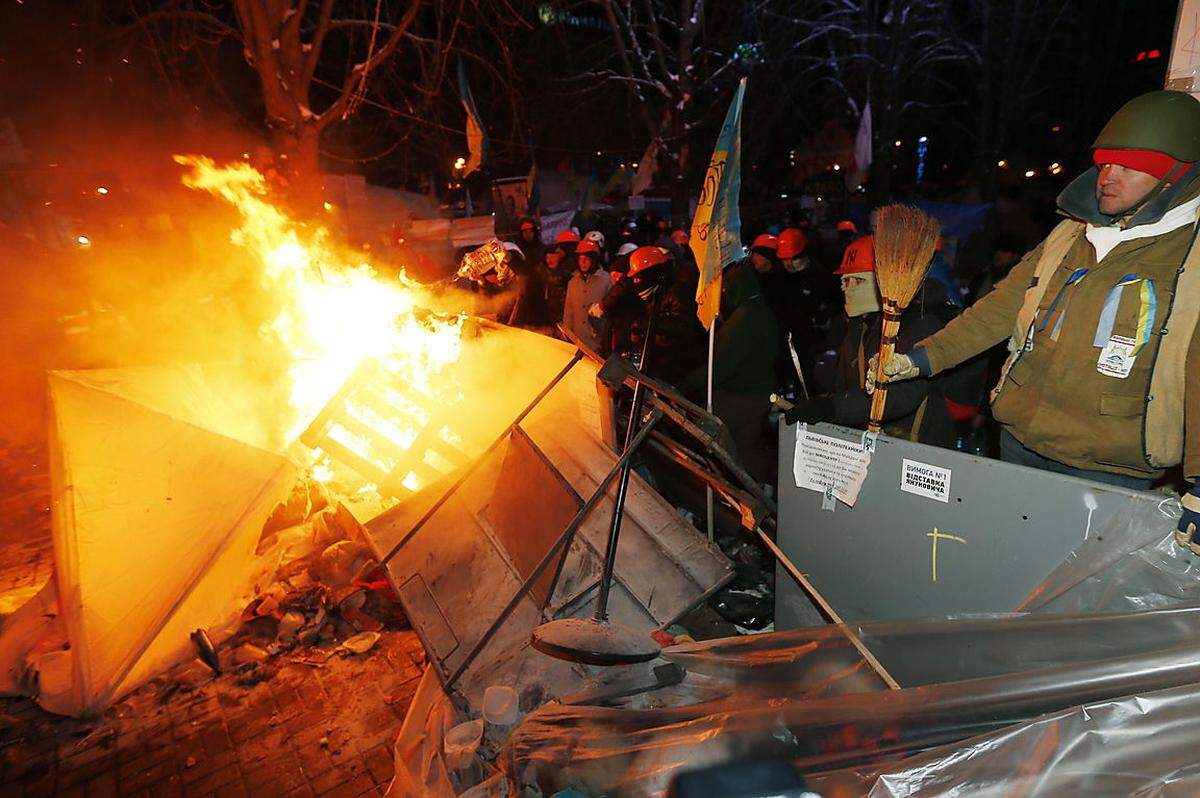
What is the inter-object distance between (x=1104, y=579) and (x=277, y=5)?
11.6 m

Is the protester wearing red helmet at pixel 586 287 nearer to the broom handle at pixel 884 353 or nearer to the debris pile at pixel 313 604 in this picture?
the debris pile at pixel 313 604

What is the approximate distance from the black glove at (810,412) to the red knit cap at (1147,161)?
158 cm

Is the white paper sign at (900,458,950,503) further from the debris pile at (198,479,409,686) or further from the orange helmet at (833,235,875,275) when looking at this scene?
the debris pile at (198,479,409,686)

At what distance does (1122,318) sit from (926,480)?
3.45 feet

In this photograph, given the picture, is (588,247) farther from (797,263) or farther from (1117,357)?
(1117,357)

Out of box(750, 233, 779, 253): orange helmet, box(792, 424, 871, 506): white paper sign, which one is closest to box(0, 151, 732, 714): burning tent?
box(792, 424, 871, 506): white paper sign

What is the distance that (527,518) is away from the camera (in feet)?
13.8

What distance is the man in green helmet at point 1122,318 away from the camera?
7.78 feet

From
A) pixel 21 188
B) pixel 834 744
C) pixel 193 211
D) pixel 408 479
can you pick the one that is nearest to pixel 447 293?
pixel 408 479

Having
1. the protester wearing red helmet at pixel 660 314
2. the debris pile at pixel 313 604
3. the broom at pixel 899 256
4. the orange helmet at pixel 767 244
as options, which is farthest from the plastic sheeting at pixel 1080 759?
the orange helmet at pixel 767 244

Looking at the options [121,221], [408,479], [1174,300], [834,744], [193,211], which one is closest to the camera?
[834,744]

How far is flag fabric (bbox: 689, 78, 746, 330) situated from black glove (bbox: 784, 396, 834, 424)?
44.2 inches

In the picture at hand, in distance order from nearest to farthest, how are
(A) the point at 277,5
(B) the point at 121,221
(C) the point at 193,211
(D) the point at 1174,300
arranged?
1. (D) the point at 1174,300
2. (A) the point at 277,5
3. (C) the point at 193,211
4. (B) the point at 121,221

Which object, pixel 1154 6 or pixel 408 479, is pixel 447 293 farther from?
pixel 1154 6
